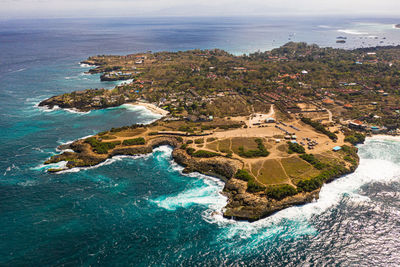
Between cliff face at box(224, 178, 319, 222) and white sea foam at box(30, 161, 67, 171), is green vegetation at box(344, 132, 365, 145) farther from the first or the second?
white sea foam at box(30, 161, 67, 171)

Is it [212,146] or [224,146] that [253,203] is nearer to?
[224,146]

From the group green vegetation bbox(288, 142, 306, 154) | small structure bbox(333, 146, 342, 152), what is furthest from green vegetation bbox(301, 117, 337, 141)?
green vegetation bbox(288, 142, 306, 154)

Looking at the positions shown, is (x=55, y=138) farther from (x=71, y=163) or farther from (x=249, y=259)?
(x=249, y=259)

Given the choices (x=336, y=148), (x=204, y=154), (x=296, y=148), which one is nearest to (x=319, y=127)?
(x=336, y=148)

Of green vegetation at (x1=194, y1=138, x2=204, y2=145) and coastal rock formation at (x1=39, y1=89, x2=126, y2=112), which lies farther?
coastal rock formation at (x1=39, y1=89, x2=126, y2=112)

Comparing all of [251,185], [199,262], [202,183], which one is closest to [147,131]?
[202,183]
